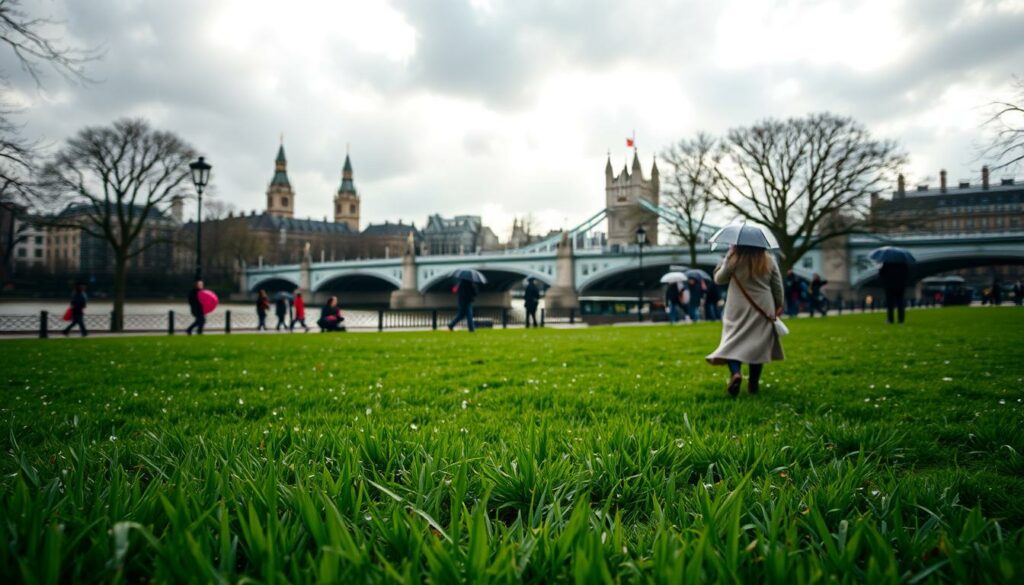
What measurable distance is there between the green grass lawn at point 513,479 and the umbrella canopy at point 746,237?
1383mm

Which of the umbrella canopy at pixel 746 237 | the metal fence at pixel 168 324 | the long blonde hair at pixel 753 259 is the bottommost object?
the metal fence at pixel 168 324

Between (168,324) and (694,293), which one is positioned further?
(694,293)

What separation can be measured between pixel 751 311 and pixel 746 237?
0.71 m

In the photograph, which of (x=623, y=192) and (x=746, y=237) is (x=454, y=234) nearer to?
(x=623, y=192)

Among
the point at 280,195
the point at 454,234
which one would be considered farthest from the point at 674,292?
the point at 280,195

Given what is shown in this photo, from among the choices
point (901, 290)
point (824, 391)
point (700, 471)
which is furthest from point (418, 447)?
point (901, 290)

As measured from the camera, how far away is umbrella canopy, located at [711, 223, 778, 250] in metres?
5.16

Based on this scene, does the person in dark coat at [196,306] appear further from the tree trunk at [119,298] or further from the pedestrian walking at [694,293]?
the pedestrian walking at [694,293]

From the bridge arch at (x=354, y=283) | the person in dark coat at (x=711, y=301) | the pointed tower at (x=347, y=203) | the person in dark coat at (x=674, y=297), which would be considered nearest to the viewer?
the person in dark coat at (x=674, y=297)

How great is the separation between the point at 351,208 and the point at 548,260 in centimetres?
15241

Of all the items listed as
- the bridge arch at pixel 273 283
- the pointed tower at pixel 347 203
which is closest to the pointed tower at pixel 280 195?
the pointed tower at pixel 347 203

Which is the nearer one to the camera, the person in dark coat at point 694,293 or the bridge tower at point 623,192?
the person in dark coat at point 694,293

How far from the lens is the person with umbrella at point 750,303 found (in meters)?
5.16

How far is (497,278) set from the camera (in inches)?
2510
